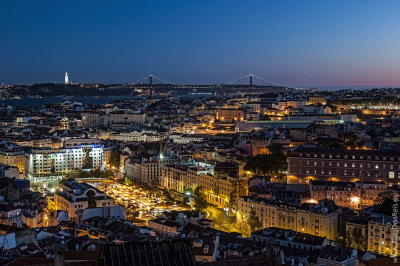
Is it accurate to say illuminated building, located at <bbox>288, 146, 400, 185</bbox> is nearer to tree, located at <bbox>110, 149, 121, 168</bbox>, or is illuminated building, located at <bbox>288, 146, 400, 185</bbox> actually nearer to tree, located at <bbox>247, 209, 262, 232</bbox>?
tree, located at <bbox>247, 209, 262, 232</bbox>

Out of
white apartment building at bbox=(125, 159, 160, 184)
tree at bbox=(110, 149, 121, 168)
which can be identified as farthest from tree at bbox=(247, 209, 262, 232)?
tree at bbox=(110, 149, 121, 168)

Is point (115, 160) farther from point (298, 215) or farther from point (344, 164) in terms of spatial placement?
point (298, 215)

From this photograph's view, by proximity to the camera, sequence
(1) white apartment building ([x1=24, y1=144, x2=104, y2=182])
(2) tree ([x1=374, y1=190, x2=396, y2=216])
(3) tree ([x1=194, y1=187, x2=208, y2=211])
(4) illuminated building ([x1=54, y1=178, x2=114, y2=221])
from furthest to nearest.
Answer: (1) white apartment building ([x1=24, y1=144, x2=104, y2=182])
(3) tree ([x1=194, y1=187, x2=208, y2=211])
(4) illuminated building ([x1=54, y1=178, x2=114, y2=221])
(2) tree ([x1=374, y1=190, x2=396, y2=216])

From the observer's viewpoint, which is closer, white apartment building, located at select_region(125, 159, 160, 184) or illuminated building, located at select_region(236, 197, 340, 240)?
illuminated building, located at select_region(236, 197, 340, 240)

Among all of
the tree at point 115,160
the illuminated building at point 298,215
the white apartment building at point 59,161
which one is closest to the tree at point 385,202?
the illuminated building at point 298,215

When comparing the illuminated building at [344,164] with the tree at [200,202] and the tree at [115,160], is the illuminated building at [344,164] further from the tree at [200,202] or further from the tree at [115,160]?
the tree at [115,160]

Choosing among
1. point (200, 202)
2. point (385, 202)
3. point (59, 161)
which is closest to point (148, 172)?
point (59, 161)

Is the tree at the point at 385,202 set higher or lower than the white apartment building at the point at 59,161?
higher

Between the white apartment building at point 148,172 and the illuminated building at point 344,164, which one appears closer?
the illuminated building at point 344,164

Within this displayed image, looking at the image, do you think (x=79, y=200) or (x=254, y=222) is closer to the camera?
(x=254, y=222)

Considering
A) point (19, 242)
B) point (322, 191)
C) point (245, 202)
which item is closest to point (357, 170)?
point (322, 191)

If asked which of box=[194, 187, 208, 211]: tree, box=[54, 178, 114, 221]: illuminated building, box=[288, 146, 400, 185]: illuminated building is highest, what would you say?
box=[288, 146, 400, 185]: illuminated building
